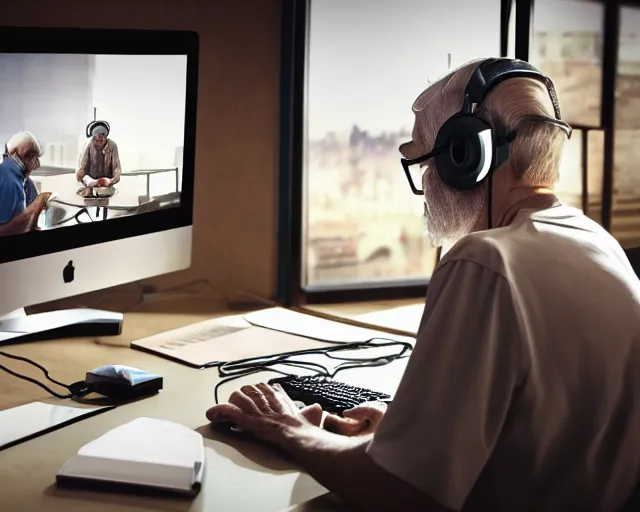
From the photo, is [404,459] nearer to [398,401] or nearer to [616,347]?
[398,401]

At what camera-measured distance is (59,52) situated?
1.73 metres

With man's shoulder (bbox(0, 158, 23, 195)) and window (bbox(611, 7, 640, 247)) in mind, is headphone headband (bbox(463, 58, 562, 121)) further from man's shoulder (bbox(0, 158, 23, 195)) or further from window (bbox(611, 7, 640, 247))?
window (bbox(611, 7, 640, 247))

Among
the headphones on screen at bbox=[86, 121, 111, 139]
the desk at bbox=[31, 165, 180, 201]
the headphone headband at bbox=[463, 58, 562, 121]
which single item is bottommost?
the desk at bbox=[31, 165, 180, 201]

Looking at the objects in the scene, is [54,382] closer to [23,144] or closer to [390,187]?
[23,144]

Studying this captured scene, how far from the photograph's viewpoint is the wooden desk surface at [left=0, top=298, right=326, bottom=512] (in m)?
1.20

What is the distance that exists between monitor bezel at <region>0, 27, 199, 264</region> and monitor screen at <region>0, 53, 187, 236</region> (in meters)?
0.01

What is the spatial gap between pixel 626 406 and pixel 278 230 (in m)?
1.40

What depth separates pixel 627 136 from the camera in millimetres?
2246

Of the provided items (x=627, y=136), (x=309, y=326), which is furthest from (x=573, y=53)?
(x=309, y=326)

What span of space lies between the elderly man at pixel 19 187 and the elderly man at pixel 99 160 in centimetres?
12

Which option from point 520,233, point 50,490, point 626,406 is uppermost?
point 520,233

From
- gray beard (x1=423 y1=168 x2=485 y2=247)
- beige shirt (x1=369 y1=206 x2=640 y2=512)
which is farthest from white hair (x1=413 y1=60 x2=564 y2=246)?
beige shirt (x1=369 y1=206 x2=640 y2=512)

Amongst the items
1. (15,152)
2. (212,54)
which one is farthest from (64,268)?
(212,54)

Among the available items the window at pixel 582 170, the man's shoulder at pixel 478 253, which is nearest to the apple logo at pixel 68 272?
the man's shoulder at pixel 478 253
